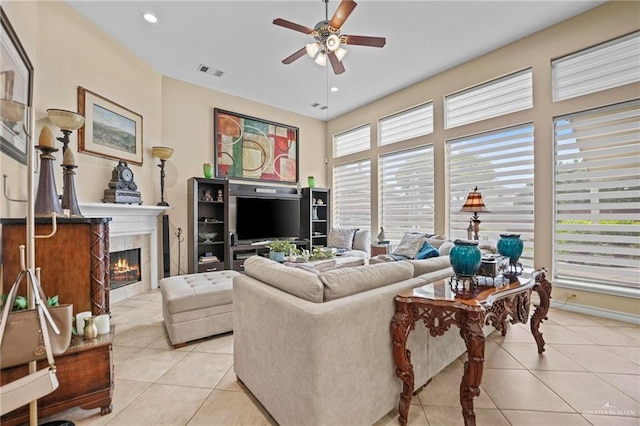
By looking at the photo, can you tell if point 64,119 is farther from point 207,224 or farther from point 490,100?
point 490,100

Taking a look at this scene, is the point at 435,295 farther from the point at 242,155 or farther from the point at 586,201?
the point at 242,155

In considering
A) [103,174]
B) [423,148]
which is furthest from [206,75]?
Answer: [423,148]

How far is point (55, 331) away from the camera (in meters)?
1.20

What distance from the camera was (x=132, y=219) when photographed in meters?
3.87

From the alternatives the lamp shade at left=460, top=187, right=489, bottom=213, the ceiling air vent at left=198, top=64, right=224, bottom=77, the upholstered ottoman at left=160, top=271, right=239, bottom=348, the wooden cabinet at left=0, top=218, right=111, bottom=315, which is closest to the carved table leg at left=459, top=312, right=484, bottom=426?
the upholstered ottoman at left=160, top=271, right=239, bottom=348

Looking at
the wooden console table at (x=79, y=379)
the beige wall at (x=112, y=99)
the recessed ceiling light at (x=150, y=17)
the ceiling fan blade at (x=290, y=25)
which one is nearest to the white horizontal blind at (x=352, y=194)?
the beige wall at (x=112, y=99)

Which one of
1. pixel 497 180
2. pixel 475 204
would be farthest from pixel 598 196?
pixel 475 204

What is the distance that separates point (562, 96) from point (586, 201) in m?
1.30

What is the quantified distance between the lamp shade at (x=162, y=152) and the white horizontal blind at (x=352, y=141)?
3.65 metres

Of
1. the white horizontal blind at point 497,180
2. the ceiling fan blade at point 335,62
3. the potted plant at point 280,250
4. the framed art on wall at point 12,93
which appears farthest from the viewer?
the potted plant at point 280,250

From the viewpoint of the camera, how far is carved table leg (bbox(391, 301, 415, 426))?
1518 millimetres

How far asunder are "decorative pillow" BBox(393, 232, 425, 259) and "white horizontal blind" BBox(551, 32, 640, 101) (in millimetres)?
2426

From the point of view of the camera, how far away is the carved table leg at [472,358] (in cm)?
139

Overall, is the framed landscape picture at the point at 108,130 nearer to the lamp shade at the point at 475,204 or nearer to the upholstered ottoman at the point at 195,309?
the upholstered ottoman at the point at 195,309
